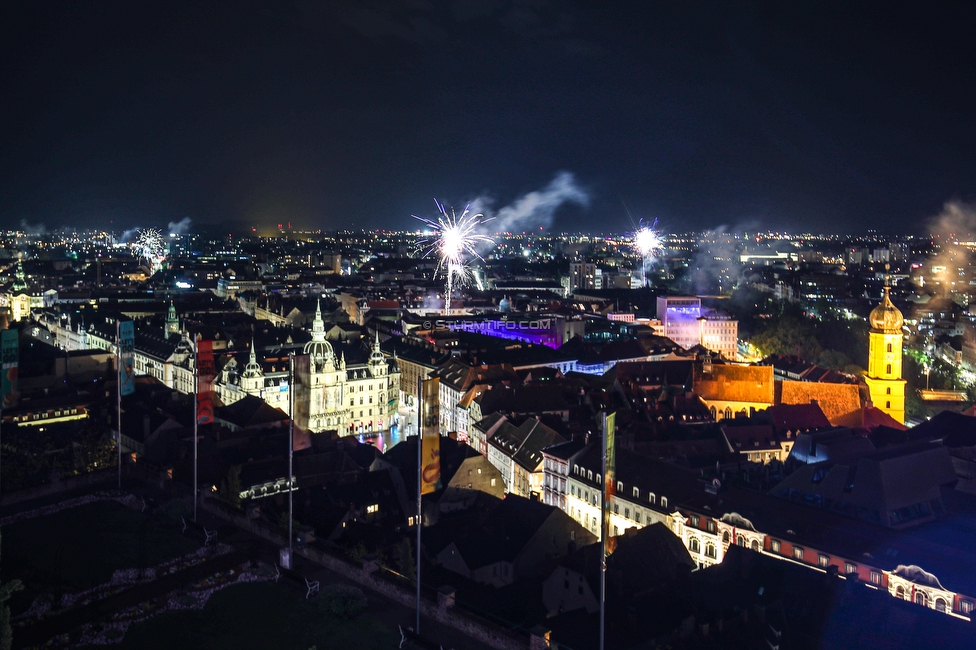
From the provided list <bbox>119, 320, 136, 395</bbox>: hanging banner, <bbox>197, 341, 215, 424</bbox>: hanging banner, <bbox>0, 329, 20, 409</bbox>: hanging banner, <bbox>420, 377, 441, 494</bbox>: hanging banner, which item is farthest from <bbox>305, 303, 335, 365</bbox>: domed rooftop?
<bbox>420, 377, 441, 494</bbox>: hanging banner

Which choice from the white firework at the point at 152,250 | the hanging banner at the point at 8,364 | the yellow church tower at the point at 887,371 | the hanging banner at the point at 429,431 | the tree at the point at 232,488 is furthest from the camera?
the white firework at the point at 152,250

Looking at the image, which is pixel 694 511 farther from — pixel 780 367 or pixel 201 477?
pixel 780 367

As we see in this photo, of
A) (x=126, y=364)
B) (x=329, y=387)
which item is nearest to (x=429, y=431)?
(x=126, y=364)

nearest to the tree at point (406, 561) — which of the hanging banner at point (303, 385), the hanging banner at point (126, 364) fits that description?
the hanging banner at point (126, 364)

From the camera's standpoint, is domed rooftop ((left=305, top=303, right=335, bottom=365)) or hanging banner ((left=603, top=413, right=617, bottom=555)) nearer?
hanging banner ((left=603, top=413, right=617, bottom=555))

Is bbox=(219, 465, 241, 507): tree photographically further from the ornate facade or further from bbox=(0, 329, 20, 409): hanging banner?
the ornate facade

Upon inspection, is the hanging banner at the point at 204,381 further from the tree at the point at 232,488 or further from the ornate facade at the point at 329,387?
the ornate facade at the point at 329,387
